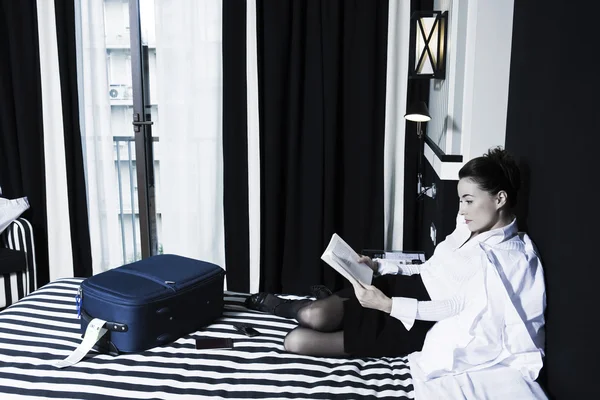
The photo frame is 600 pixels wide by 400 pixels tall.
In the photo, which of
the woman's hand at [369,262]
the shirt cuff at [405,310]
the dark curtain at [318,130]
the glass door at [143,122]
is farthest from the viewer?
the glass door at [143,122]

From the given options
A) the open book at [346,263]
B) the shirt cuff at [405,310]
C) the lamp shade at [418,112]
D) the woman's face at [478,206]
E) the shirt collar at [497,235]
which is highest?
the lamp shade at [418,112]

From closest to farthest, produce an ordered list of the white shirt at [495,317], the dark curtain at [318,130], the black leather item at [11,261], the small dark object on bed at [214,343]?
the white shirt at [495,317] → the small dark object on bed at [214,343] → the black leather item at [11,261] → the dark curtain at [318,130]

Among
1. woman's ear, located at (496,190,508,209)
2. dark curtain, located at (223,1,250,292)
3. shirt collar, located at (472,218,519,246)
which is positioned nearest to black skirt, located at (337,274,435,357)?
shirt collar, located at (472,218,519,246)

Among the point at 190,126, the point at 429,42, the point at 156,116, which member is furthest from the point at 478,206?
the point at 156,116

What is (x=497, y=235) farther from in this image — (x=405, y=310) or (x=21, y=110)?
(x=21, y=110)

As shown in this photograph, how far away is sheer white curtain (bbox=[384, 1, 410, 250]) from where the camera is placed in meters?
3.58

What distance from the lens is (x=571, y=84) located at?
5.09ft

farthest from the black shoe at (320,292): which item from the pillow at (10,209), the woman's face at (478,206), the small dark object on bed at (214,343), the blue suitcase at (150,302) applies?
the pillow at (10,209)

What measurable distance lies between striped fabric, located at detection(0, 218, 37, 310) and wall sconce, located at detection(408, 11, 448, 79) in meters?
2.44

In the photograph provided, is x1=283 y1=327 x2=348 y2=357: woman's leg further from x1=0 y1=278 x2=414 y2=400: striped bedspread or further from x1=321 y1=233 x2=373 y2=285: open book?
x1=321 y1=233 x2=373 y2=285: open book

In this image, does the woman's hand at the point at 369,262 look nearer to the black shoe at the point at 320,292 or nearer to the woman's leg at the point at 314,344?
the black shoe at the point at 320,292

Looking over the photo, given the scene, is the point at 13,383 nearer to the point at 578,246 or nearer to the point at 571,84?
the point at 578,246

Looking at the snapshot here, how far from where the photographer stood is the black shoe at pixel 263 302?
Answer: 262 cm

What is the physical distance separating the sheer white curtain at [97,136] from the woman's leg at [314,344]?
7.26 ft
